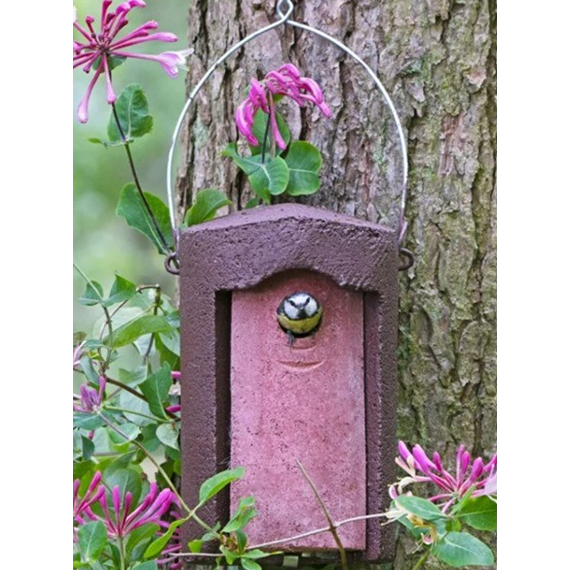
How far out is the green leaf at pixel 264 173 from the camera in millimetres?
1634

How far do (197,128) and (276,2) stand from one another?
0.29m

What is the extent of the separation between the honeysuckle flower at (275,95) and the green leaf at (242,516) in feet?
2.06

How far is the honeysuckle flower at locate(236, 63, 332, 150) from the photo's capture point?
1.61 m

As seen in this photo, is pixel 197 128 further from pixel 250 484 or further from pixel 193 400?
pixel 250 484

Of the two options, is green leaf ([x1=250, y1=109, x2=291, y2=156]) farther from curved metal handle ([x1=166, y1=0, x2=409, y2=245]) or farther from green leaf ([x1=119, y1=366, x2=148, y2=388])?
green leaf ([x1=119, y1=366, x2=148, y2=388])

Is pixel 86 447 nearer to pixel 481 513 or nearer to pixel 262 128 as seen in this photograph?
pixel 262 128

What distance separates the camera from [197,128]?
6.19 ft

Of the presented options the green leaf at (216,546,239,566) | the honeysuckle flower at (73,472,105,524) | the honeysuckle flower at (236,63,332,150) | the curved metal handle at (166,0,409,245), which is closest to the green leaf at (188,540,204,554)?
the green leaf at (216,546,239,566)

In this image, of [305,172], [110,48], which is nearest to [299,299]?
[305,172]

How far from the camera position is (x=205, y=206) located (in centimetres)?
170

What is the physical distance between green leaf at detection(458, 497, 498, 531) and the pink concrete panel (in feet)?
0.89

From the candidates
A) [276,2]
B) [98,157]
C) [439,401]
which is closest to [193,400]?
[439,401]

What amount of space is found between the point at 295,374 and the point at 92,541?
394 millimetres

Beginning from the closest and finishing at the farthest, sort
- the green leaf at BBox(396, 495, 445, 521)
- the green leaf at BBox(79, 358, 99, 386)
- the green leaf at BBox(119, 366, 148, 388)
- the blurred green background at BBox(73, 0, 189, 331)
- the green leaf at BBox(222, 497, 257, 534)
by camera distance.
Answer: the green leaf at BBox(396, 495, 445, 521) < the green leaf at BBox(222, 497, 257, 534) < the green leaf at BBox(79, 358, 99, 386) < the green leaf at BBox(119, 366, 148, 388) < the blurred green background at BBox(73, 0, 189, 331)
